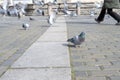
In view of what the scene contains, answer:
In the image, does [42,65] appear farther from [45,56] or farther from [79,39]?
[79,39]

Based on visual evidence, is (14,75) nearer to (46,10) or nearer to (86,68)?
(86,68)

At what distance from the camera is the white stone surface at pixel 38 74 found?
4457mm

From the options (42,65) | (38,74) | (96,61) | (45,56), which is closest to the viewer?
(38,74)

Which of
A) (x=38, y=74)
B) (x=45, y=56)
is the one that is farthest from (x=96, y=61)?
(x=38, y=74)

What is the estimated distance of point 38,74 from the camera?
463 cm

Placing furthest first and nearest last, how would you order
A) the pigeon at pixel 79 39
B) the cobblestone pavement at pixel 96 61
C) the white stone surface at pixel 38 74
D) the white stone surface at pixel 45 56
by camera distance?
the pigeon at pixel 79 39 < the white stone surface at pixel 45 56 < the cobblestone pavement at pixel 96 61 < the white stone surface at pixel 38 74

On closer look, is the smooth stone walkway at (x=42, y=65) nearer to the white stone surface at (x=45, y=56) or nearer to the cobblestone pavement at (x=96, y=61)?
the white stone surface at (x=45, y=56)

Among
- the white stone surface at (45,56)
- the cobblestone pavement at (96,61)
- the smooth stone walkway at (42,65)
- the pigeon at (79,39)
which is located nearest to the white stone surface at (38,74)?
the smooth stone walkway at (42,65)

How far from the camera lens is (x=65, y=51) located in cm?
645

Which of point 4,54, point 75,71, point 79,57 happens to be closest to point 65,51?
point 79,57

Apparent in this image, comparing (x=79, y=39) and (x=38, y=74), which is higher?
(x=38, y=74)

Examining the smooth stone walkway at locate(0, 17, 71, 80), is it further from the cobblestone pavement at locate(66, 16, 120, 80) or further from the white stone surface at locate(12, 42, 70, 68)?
the cobblestone pavement at locate(66, 16, 120, 80)

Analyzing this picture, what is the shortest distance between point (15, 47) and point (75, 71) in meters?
2.64

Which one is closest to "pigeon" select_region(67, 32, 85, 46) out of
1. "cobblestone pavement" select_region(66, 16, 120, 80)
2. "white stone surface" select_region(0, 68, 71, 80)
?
"cobblestone pavement" select_region(66, 16, 120, 80)
